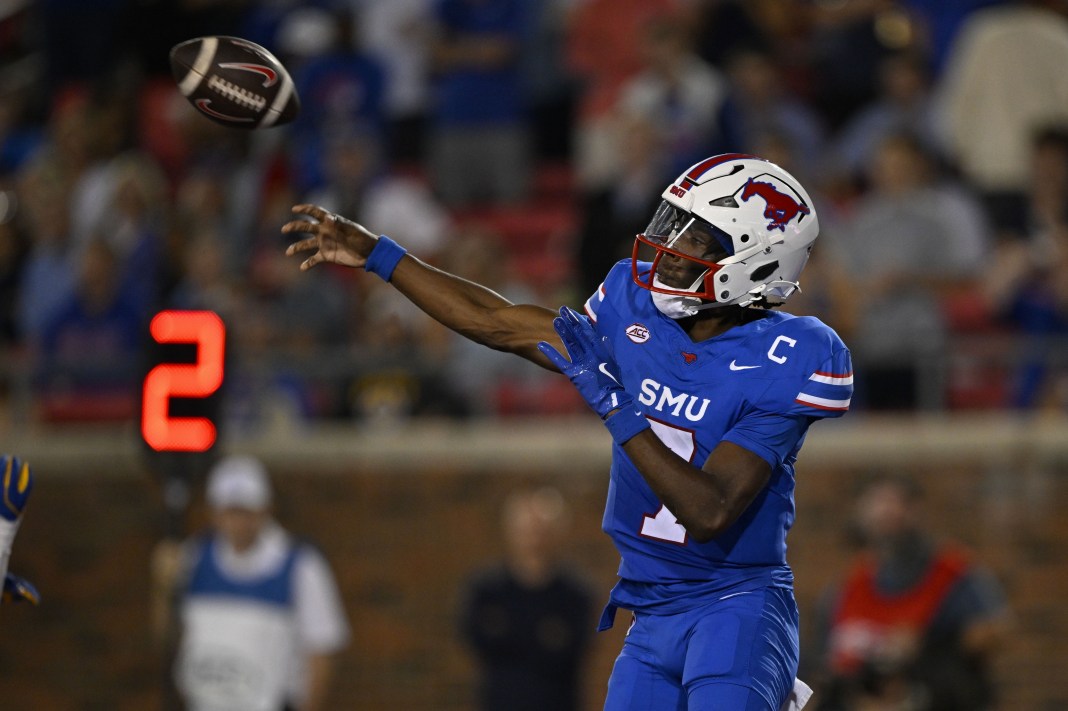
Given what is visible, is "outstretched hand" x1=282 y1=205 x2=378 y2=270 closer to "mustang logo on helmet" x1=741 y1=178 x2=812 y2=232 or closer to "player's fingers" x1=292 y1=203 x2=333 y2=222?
"player's fingers" x1=292 y1=203 x2=333 y2=222

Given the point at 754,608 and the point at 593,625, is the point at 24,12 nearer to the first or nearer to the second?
the point at 593,625

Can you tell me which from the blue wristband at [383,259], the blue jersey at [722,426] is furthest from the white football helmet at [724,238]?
the blue wristband at [383,259]

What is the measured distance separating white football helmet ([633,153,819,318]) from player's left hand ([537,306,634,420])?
1.15 feet

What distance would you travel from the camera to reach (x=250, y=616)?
934 cm

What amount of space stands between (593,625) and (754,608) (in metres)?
4.80

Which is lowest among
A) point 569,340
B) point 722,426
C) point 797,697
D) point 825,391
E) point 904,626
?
point 904,626

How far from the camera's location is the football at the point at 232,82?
5.41m

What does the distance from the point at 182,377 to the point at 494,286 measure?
6.57 feet

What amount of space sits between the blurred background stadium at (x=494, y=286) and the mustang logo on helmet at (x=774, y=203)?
440 centimetres

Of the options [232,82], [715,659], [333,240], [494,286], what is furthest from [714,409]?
[494,286]

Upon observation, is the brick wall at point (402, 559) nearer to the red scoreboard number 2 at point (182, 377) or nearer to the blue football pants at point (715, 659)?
the red scoreboard number 2 at point (182, 377)

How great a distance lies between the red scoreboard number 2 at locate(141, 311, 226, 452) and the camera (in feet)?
29.2

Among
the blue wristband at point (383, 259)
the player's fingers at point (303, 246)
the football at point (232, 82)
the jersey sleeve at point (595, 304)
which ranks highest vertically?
the football at point (232, 82)

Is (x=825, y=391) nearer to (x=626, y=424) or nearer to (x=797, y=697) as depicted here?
(x=626, y=424)
